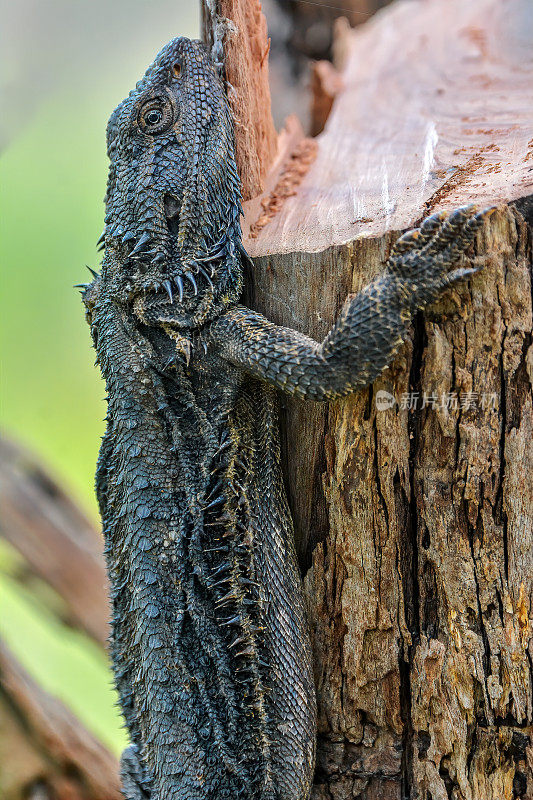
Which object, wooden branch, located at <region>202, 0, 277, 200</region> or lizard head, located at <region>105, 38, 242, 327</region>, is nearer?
lizard head, located at <region>105, 38, 242, 327</region>

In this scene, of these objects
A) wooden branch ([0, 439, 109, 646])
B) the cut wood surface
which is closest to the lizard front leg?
the cut wood surface

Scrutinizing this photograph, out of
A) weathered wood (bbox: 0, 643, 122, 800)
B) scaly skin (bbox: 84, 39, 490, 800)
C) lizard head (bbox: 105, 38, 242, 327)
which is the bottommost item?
weathered wood (bbox: 0, 643, 122, 800)

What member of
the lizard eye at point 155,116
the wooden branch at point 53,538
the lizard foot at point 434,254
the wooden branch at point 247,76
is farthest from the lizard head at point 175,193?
the wooden branch at point 53,538

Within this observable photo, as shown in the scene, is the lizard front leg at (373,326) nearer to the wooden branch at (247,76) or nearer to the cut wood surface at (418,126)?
the cut wood surface at (418,126)

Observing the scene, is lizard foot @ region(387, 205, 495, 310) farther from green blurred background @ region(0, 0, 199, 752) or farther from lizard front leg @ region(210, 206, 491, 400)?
green blurred background @ region(0, 0, 199, 752)

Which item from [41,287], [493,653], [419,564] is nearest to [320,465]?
[419,564]

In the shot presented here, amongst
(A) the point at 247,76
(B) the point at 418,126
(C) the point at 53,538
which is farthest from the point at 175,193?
(C) the point at 53,538

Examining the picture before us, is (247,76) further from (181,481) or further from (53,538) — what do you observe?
(53,538)
